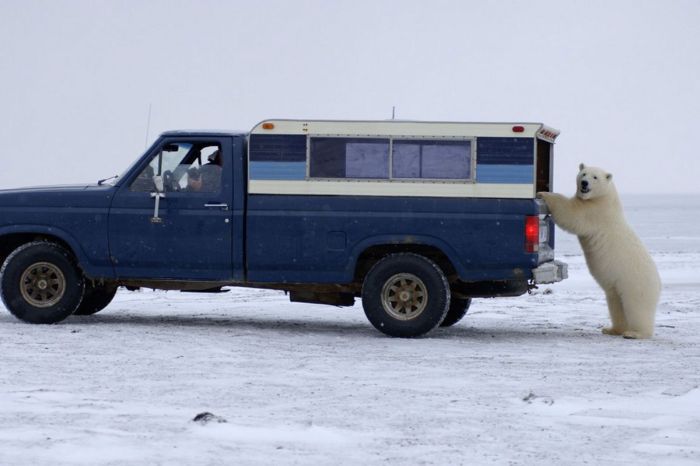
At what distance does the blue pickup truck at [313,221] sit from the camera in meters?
11.1

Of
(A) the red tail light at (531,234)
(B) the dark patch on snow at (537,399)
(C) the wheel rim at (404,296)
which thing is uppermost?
(A) the red tail light at (531,234)

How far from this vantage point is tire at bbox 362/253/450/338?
36.6ft

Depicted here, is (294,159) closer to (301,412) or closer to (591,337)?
(591,337)

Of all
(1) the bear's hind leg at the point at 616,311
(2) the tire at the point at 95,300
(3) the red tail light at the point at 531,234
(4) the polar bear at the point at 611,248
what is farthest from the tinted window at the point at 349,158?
(2) the tire at the point at 95,300

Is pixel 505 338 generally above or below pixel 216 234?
below

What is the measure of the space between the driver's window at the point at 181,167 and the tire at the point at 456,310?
124 inches

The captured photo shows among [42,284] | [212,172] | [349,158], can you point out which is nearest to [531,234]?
[349,158]

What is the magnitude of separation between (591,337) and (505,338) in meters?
0.92

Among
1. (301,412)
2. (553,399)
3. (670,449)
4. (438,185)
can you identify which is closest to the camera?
(670,449)

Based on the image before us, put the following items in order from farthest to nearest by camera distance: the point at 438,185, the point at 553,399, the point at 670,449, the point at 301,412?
the point at 438,185
the point at 553,399
the point at 301,412
the point at 670,449

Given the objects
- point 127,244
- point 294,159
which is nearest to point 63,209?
point 127,244

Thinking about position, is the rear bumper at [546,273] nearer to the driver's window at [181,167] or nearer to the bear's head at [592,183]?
the bear's head at [592,183]

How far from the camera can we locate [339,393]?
7.89 m

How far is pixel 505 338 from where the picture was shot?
11750 mm
